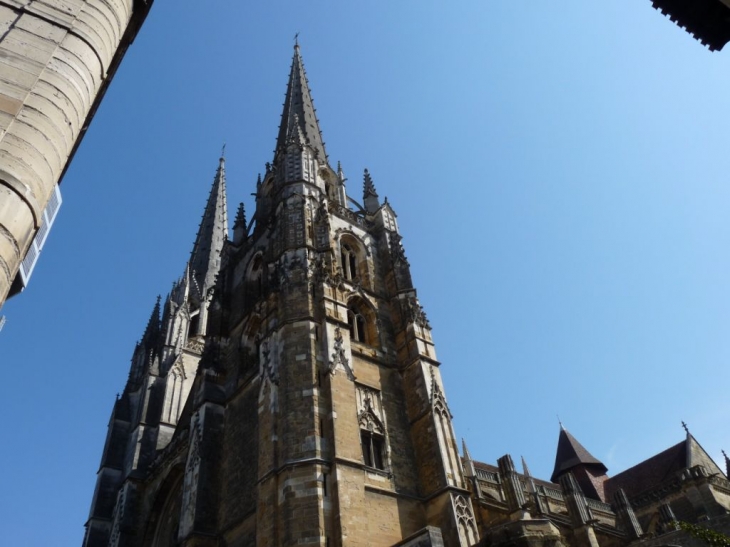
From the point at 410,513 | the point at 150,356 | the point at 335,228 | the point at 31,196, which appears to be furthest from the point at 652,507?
the point at 31,196

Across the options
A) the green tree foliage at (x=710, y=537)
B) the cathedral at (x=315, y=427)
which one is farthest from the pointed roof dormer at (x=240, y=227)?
the green tree foliage at (x=710, y=537)

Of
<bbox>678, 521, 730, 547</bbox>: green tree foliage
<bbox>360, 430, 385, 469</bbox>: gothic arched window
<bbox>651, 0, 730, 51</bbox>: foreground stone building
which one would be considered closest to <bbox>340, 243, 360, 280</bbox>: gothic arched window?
<bbox>360, 430, 385, 469</bbox>: gothic arched window

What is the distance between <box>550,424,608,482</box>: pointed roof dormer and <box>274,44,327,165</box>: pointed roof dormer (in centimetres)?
2429

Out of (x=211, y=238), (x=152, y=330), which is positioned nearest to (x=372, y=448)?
(x=152, y=330)

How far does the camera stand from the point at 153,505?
2125cm

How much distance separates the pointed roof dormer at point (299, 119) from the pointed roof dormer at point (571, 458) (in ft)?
79.7

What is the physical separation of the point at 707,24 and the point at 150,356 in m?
28.5

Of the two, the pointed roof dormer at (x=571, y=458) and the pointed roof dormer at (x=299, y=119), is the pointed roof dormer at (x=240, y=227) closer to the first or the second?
the pointed roof dormer at (x=299, y=119)

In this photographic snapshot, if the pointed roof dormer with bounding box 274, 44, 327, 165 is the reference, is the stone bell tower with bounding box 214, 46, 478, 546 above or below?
below

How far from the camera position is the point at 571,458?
35.5 metres

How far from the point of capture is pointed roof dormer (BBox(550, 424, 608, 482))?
3500 centimetres

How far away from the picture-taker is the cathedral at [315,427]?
532 inches

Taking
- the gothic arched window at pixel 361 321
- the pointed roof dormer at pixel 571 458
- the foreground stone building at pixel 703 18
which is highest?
the pointed roof dormer at pixel 571 458

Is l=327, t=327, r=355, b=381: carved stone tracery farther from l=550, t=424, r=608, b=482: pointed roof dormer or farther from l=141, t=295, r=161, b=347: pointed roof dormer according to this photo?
l=550, t=424, r=608, b=482: pointed roof dormer
